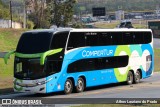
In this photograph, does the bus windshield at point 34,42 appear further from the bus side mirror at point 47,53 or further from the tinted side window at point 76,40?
the tinted side window at point 76,40

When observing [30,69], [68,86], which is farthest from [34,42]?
[68,86]

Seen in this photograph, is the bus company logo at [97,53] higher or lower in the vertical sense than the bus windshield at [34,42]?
lower

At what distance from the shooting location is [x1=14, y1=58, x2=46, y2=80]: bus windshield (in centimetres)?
2336

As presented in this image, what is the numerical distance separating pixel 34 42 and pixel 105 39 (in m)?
5.48

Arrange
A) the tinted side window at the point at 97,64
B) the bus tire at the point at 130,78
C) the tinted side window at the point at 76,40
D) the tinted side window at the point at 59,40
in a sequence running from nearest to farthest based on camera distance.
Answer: the tinted side window at the point at 59,40 → the tinted side window at the point at 76,40 → the tinted side window at the point at 97,64 → the bus tire at the point at 130,78

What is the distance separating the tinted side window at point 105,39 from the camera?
27641 mm

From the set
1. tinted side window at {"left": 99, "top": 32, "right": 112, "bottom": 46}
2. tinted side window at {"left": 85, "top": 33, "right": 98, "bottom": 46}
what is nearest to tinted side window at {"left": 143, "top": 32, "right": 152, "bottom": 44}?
tinted side window at {"left": 99, "top": 32, "right": 112, "bottom": 46}

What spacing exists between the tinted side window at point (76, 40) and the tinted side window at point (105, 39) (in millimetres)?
1745

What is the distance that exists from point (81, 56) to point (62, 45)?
174 cm

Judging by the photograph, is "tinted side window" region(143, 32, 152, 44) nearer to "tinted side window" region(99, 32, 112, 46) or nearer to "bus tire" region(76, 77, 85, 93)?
"tinted side window" region(99, 32, 112, 46)

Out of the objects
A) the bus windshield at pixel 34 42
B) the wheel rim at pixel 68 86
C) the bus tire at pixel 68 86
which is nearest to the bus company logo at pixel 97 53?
the bus tire at pixel 68 86

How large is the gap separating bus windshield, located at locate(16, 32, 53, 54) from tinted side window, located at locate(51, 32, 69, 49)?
298 mm

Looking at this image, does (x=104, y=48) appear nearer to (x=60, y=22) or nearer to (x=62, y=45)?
(x=62, y=45)

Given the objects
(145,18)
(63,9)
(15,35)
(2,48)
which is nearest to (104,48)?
(2,48)
